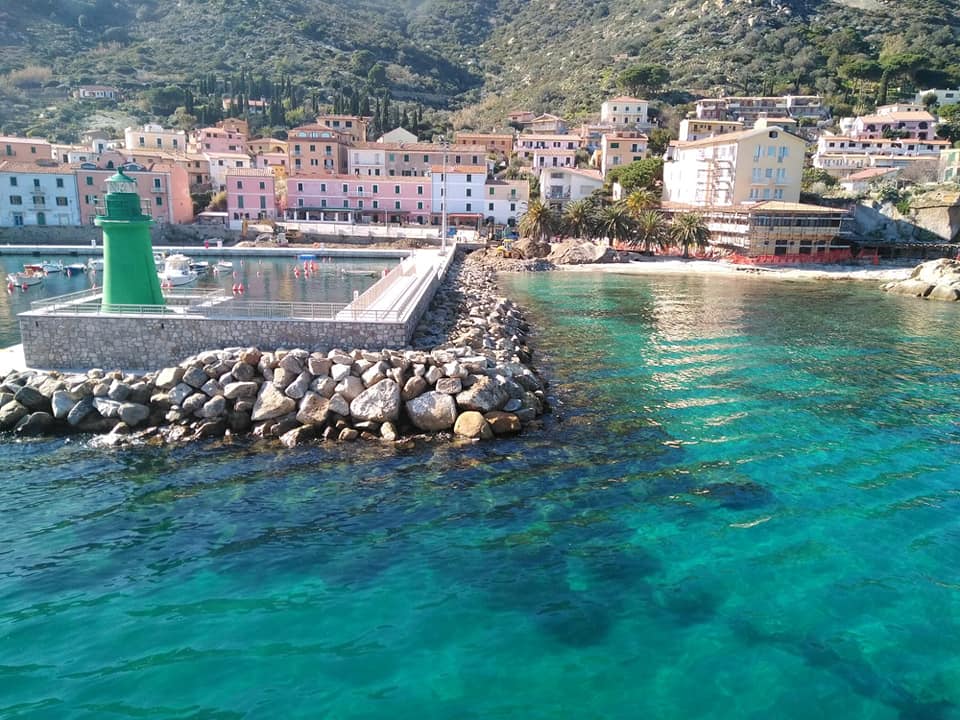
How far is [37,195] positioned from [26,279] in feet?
99.4

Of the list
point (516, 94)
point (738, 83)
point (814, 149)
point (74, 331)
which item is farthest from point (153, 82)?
point (74, 331)

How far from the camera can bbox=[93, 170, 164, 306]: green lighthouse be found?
23312 mm

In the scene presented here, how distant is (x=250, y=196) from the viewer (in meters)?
77.0

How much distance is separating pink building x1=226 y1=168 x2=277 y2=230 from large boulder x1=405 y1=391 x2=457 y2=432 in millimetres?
64313

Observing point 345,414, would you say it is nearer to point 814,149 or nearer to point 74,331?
point 74,331

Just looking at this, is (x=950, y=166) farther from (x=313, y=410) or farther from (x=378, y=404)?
(x=313, y=410)

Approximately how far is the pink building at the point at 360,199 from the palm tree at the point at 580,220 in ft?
63.4

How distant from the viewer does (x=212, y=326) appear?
22141mm

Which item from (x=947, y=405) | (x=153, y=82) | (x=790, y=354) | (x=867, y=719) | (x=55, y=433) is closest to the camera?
(x=867, y=719)

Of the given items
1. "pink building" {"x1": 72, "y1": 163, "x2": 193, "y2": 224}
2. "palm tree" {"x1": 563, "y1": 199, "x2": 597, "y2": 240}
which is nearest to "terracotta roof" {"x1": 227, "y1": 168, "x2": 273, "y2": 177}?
"pink building" {"x1": 72, "y1": 163, "x2": 193, "y2": 224}

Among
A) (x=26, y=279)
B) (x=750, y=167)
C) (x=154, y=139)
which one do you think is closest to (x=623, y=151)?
(x=750, y=167)

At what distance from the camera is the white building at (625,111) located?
108375mm

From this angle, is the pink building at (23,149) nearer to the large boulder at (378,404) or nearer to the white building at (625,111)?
the white building at (625,111)

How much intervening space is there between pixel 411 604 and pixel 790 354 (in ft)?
72.6
